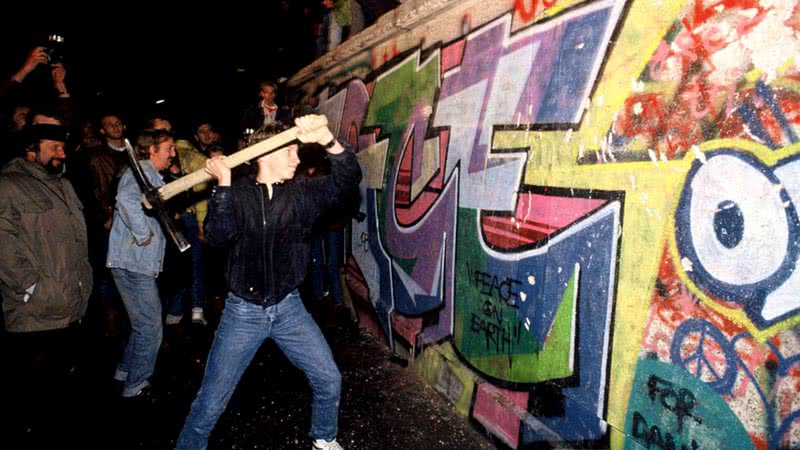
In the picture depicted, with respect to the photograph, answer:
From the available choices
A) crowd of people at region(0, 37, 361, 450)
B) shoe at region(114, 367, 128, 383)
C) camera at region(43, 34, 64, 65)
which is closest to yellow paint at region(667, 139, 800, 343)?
crowd of people at region(0, 37, 361, 450)

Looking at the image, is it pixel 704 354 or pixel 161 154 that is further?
pixel 161 154

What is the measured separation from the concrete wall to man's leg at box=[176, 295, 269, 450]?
1.64m

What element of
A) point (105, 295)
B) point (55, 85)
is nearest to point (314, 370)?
point (105, 295)

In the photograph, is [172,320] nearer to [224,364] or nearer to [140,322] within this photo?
[140,322]

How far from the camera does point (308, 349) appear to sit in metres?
2.74

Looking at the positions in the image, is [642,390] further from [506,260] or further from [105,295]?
[105,295]

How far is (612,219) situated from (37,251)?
3.61 meters

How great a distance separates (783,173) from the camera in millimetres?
1642

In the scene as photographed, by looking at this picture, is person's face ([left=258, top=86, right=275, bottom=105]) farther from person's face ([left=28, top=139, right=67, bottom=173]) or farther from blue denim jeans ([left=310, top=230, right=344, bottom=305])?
person's face ([left=28, top=139, right=67, bottom=173])

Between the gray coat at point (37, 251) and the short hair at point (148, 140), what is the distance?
1.97ft

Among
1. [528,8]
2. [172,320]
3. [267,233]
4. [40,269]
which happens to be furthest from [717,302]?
[172,320]

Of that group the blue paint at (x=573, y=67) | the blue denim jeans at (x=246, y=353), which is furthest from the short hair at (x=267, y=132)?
the blue paint at (x=573, y=67)

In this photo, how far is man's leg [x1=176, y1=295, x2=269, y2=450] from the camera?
2547mm

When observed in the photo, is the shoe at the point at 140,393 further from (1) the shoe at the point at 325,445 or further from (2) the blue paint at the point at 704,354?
(2) the blue paint at the point at 704,354
